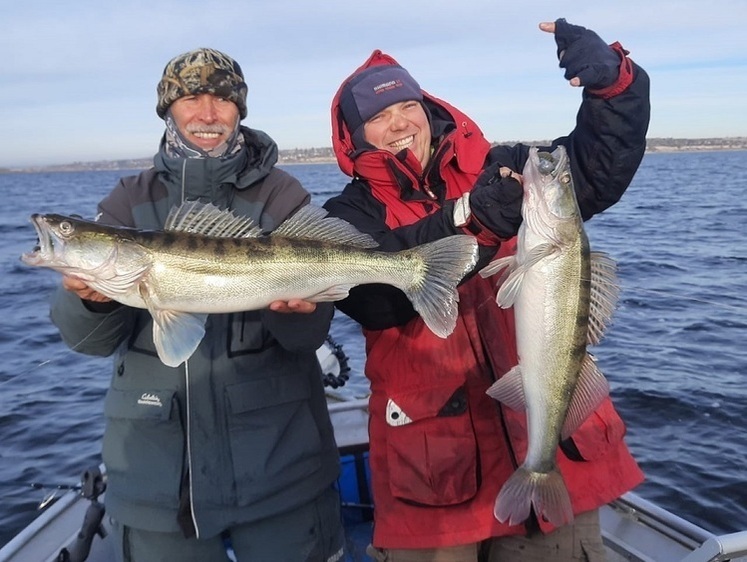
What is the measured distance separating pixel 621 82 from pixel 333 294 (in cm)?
177

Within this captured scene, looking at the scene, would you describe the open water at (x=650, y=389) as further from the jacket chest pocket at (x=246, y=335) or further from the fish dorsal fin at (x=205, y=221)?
the fish dorsal fin at (x=205, y=221)

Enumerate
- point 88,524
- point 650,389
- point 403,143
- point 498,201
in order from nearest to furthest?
point 498,201 < point 403,143 < point 88,524 < point 650,389

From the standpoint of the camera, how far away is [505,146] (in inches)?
171

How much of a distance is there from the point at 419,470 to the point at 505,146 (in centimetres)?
201

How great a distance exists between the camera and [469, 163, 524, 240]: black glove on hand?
3291 mm

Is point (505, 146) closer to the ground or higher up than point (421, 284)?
higher up

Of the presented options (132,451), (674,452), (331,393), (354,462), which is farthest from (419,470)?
(674,452)

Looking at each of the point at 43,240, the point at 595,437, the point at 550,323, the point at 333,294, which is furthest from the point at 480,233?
the point at 43,240

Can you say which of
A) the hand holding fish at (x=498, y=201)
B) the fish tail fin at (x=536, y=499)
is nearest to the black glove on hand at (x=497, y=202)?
the hand holding fish at (x=498, y=201)

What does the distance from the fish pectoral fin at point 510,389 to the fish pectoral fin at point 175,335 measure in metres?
1.47

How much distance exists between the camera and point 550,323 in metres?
3.38

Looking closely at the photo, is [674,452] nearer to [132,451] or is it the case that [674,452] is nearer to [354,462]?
[354,462]

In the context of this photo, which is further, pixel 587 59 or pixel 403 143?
pixel 403 143

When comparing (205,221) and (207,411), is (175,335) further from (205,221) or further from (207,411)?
(205,221)
